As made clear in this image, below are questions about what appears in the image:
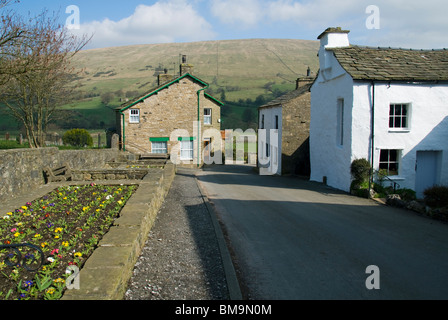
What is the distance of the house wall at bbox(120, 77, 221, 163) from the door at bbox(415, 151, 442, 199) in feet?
68.7

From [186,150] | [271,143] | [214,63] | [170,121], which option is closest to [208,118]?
[186,150]

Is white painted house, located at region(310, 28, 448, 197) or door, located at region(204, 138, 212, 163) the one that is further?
door, located at region(204, 138, 212, 163)

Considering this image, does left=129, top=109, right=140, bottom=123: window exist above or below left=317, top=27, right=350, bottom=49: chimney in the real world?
below

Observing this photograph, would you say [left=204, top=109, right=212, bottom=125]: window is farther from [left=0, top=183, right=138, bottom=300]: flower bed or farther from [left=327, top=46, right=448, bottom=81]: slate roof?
[left=0, top=183, right=138, bottom=300]: flower bed

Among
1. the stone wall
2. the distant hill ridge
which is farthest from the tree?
the distant hill ridge

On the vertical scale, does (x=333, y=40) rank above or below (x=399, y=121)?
above

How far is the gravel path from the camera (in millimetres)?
5066

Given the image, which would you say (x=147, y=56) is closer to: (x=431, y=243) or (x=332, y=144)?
(x=332, y=144)

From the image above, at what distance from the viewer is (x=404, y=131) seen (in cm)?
1566

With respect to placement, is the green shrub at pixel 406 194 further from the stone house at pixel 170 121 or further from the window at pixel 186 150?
the window at pixel 186 150

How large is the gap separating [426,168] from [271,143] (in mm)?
14760

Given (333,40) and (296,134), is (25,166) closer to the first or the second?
(333,40)

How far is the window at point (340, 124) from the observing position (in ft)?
58.0

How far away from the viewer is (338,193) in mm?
15938
